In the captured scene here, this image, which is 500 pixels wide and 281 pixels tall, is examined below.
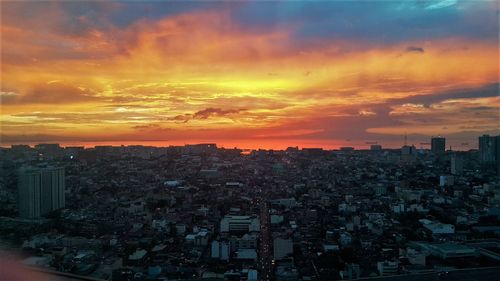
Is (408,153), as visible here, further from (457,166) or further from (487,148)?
(457,166)

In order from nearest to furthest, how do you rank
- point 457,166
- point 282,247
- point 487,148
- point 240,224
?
point 282,247 → point 240,224 → point 457,166 → point 487,148

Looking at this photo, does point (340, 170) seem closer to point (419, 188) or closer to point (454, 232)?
point (419, 188)

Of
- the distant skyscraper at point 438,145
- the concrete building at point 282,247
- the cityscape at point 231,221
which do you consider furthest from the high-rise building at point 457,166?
the concrete building at point 282,247

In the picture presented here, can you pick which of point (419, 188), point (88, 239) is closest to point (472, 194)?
point (419, 188)

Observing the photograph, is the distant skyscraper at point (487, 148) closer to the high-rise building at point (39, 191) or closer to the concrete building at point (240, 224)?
the concrete building at point (240, 224)

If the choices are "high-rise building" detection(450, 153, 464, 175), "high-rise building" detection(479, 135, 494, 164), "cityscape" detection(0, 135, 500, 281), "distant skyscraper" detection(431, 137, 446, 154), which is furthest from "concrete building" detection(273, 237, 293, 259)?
"distant skyscraper" detection(431, 137, 446, 154)

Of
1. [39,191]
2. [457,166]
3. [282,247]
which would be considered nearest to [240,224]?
[282,247]
